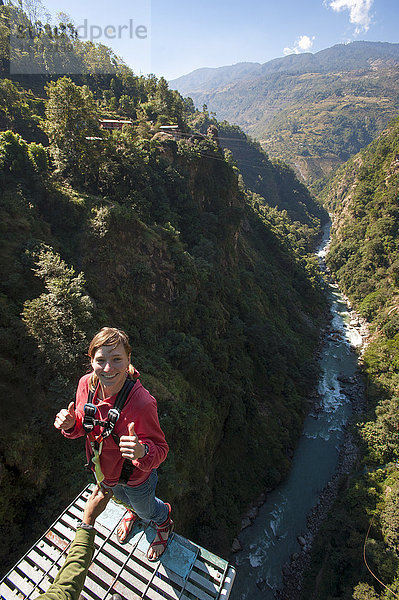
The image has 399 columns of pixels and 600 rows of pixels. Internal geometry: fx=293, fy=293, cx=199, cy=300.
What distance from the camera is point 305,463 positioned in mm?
23344

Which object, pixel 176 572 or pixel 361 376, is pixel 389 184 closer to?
pixel 361 376

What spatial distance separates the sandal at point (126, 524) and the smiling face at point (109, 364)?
3.43 metres

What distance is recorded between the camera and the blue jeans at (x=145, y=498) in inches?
156

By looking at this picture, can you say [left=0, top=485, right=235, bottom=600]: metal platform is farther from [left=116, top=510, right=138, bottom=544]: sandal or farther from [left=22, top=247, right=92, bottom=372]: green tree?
[left=22, top=247, right=92, bottom=372]: green tree

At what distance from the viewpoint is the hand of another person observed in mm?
3686

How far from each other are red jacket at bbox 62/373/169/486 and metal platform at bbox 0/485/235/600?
2332 mm

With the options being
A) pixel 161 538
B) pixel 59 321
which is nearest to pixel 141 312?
pixel 59 321

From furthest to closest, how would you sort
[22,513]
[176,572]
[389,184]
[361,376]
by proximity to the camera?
[389,184]
[361,376]
[22,513]
[176,572]

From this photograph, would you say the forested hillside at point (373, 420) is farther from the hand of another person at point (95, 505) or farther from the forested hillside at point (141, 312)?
the hand of another person at point (95, 505)

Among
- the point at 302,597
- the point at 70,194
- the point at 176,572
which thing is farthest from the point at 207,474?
the point at 70,194

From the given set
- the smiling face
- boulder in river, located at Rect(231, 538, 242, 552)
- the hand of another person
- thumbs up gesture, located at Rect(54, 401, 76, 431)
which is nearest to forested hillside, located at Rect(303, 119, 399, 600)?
boulder in river, located at Rect(231, 538, 242, 552)

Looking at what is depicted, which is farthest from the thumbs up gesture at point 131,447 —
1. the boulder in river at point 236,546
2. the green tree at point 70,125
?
the green tree at point 70,125

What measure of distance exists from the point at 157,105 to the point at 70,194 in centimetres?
2264

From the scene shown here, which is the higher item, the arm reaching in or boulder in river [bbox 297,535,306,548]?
the arm reaching in
